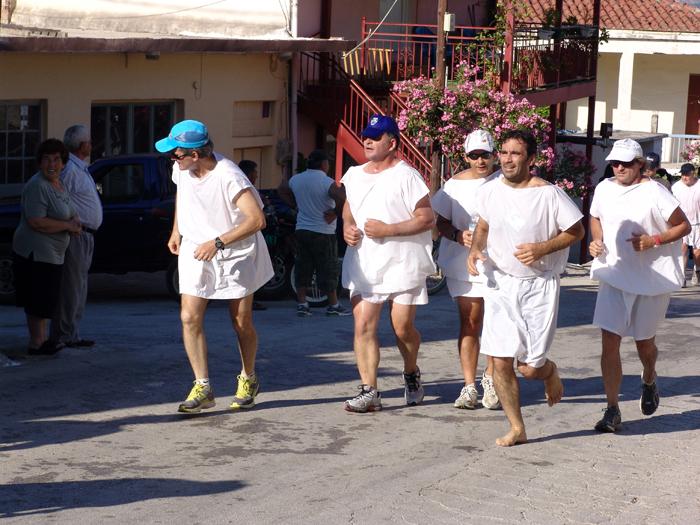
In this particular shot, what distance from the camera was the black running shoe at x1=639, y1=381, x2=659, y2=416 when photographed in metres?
9.08

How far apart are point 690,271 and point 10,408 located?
1477 centimetres

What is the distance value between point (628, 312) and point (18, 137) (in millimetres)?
11149

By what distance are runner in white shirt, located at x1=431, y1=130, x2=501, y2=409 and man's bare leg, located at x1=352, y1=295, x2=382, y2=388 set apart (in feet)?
2.20

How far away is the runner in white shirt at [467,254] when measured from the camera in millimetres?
9227

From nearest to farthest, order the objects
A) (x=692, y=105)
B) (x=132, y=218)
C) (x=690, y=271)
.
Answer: (x=132, y=218), (x=690, y=271), (x=692, y=105)

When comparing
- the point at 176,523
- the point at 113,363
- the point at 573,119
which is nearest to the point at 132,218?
the point at 113,363

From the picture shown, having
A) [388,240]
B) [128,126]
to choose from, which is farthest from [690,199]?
[388,240]

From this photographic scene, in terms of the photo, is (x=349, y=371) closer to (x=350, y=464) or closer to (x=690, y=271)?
(x=350, y=464)

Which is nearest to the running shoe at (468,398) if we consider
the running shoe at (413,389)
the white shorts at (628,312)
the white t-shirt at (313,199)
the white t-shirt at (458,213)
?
the running shoe at (413,389)

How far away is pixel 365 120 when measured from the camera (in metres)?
22.5

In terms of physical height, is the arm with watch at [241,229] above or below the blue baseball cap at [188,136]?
below

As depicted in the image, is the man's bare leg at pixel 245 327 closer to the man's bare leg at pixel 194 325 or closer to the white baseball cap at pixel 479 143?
the man's bare leg at pixel 194 325

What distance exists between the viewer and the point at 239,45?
19828 mm

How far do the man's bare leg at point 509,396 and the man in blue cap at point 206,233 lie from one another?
1.80 metres
